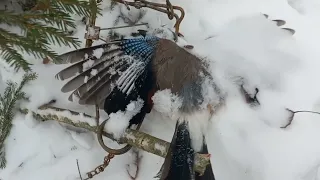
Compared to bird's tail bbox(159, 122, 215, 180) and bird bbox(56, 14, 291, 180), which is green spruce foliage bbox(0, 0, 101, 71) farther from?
bird's tail bbox(159, 122, 215, 180)

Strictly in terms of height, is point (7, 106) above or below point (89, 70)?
below

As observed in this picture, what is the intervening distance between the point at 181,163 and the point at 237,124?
0.33 metres

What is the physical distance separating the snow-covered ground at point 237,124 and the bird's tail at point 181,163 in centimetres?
21

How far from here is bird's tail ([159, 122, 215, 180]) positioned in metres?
1.17

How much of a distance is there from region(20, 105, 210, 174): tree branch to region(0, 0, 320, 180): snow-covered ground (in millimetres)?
47

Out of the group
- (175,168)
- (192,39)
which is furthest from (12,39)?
(192,39)

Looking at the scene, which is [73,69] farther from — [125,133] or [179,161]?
[179,161]

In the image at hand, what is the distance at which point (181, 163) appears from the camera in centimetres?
117

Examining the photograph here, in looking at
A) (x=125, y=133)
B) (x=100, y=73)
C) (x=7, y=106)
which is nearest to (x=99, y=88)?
(x=100, y=73)

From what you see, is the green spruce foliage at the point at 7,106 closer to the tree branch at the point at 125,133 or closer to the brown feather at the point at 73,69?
the tree branch at the point at 125,133

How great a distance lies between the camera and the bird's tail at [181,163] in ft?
3.83

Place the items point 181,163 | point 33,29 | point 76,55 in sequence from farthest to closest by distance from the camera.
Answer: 1. point 76,55
2. point 181,163
3. point 33,29

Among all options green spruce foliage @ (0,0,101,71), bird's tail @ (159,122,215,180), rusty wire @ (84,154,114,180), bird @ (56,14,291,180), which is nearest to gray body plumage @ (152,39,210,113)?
bird @ (56,14,291,180)

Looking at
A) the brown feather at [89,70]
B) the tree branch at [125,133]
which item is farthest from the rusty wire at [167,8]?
the tree branch at [125,133]
